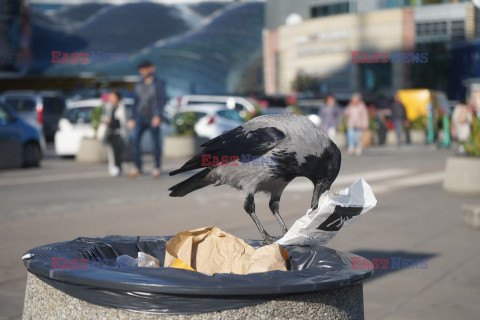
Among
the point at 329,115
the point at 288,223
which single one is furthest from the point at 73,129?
the point at 288,223

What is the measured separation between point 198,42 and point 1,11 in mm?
46771

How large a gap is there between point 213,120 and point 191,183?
16812 mm

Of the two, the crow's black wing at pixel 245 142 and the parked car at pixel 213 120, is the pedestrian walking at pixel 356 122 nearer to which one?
the parked car at pixel 213 120

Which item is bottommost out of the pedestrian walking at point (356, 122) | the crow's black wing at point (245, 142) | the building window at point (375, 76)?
the pedestrian walking at point (356, 122)

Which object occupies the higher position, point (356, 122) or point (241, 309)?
point (241, 309)

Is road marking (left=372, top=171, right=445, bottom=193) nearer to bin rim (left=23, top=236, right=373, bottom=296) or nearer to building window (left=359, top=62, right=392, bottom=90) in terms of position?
bin rim (left=23, top=236, right=373, bottom=296)

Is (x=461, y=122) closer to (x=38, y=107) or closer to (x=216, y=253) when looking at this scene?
(x=216, y=253)

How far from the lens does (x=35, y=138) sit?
15227 mm

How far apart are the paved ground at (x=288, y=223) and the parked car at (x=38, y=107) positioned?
27.2 feet

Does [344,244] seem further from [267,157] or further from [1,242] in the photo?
[267,157]

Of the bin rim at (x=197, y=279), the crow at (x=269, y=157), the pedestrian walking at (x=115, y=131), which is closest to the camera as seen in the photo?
the bin rim at (x=197, y=279)

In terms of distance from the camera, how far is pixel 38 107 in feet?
71.6

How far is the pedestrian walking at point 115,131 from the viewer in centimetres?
1302

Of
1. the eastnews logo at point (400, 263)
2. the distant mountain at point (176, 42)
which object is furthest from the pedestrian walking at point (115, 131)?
the distant mountain at point (176, 42)
